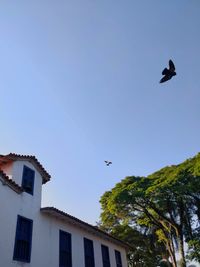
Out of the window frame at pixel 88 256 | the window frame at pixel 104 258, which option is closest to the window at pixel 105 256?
the window frame at pixel 104 258

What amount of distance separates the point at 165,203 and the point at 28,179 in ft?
42.7

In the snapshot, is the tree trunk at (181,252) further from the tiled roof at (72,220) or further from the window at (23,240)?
the window at (23,240)

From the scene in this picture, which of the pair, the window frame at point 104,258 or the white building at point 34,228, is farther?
the window frame at point 104,258

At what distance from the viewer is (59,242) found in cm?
1385

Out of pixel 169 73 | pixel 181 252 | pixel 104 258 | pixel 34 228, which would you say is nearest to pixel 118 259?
pixel 104 258

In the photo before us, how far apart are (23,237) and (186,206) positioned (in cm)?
1698

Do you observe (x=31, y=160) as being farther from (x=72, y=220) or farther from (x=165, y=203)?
(x=165, y=203)

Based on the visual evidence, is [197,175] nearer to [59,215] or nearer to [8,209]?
[59,215]

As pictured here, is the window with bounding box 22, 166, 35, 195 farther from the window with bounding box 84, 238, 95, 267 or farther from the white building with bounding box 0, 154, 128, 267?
the window with bounding box 84, 238, 95, 267

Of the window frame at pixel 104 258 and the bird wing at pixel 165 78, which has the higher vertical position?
the bird wing at pixel 165 78

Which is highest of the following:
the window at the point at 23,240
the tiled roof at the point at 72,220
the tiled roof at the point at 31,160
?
the tiled roof at the point at 31,160

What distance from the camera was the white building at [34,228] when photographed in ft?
35.9

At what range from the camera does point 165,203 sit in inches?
880

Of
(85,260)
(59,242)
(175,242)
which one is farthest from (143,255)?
(59,242)
